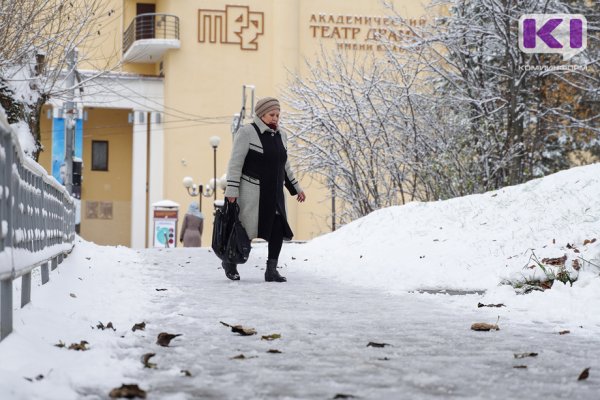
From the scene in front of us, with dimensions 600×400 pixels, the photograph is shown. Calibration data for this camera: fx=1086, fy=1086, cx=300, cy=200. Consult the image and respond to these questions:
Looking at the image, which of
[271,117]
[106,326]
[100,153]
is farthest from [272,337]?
[100,153]

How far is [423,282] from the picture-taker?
1091cm

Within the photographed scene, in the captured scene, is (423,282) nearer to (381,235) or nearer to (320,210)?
(381,235)

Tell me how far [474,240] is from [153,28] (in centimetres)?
3503

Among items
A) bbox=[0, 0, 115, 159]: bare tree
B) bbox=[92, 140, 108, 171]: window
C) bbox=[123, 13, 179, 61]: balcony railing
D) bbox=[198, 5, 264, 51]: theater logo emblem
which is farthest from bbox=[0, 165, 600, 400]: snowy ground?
bbox=[92, 140, 108, 171]: window

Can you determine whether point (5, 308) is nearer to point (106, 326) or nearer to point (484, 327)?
point (106, 326)

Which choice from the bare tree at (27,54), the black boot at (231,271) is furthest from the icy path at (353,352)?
the bare tree at (27,54)

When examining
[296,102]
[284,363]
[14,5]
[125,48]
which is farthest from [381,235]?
[125,48]

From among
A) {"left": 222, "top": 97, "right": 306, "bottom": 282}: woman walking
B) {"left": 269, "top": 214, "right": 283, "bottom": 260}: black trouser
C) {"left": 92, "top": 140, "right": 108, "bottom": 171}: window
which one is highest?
{"left": 92, "top": 140, "right": 108, "bottom": 171}: window

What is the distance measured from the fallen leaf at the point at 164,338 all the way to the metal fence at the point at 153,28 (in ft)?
134

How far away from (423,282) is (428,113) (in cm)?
1381

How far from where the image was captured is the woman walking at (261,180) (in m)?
10.8

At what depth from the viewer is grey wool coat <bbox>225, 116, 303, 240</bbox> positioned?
A: 10.8 metres

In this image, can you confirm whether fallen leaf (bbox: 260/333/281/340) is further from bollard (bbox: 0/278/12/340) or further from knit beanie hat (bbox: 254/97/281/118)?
knit beanie hat (bbox: 254/97/281/118)

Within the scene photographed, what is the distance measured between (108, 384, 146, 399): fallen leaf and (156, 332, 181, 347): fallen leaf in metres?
1.44
